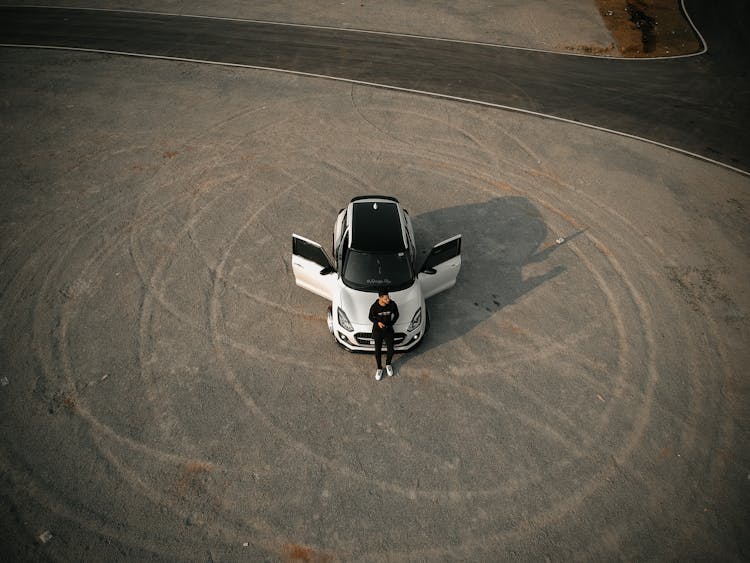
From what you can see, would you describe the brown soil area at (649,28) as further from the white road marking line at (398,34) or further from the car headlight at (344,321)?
the car headlight at (344,321)

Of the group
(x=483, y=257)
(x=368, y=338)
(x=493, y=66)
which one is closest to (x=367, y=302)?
(x=368, y=338)

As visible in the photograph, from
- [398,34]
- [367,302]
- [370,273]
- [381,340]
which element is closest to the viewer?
[381,340]

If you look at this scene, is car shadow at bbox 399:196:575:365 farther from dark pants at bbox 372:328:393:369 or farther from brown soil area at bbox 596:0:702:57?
brown soil area at bbox 596:0:702:57

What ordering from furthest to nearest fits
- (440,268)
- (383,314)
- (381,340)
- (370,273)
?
(440,268), (370,273), (381,340), (383,314)

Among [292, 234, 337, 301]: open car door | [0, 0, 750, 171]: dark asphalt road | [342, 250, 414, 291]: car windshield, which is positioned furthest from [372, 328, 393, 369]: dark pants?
[0, 0, 750, 171]: dark asphalt road

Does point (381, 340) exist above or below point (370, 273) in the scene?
below

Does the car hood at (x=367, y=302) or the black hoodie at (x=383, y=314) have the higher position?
the black hoodie at (x=383, y=314)

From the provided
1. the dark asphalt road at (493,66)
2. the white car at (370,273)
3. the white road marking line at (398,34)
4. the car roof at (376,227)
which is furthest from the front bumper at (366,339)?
the white road marking line at (398,34)

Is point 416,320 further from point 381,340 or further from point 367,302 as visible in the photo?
point 367,302

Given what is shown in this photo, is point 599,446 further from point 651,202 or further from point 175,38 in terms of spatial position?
point 175,38
